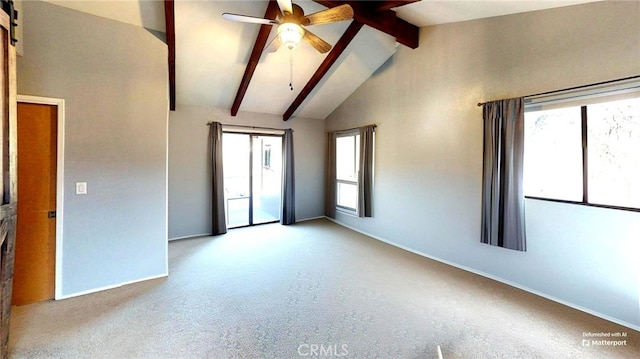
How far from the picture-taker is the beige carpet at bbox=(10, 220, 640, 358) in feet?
6.57

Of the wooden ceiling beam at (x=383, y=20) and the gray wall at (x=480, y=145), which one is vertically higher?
the wooden ceiling beam at (x=383, y=20)

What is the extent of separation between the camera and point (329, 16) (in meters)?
2.42

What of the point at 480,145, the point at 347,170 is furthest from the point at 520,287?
the point at 347,170

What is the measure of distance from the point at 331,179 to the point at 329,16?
162 inches

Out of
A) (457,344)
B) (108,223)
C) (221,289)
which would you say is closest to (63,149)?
(108,223)

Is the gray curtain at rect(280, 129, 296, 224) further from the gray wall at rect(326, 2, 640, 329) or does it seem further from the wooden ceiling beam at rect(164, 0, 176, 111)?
the wooden ceiling beam at rect(164, 0, 176, 111)

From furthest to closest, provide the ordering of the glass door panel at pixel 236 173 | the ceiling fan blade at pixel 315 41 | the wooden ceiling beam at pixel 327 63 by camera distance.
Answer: the glass door panel at pixel 236 173 → the wooden ceiling beam at pixel 327 63 → the ceiling fan blade at pixel 315 41

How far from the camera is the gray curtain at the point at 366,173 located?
489cm

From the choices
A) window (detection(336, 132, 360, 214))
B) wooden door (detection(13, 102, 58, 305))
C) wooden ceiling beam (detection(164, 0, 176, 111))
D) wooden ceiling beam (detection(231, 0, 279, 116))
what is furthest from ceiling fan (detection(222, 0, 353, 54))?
window (detection(336, 132, 360, 214))

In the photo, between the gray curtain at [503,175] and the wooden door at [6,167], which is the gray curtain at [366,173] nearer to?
the gray curtain at [503,175]

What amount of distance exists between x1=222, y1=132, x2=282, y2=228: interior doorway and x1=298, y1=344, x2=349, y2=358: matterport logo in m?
3.78

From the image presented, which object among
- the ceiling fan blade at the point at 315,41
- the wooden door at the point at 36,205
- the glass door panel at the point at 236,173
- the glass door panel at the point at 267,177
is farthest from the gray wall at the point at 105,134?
the glass door panel at the point at 267,177

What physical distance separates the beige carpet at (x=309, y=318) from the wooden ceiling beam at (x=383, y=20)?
3258 millimetres

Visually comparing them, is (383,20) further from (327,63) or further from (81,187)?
(81,187)
